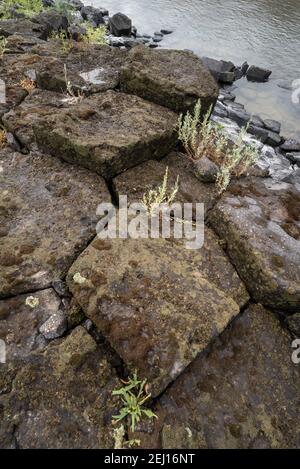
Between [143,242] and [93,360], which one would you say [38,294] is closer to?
[93,360]

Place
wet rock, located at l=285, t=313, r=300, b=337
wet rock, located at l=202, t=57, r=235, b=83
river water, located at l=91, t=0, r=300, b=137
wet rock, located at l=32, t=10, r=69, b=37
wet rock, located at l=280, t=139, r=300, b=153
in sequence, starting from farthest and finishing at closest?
wet rock, located at l=202, t=57, r=235, b=83
river water, located at l=91, t=0, r=300, b=137
wet rock, located at l=32, t=10, r=69, b=37
wet rock, located at l=280, t=139, r=300, b=153
wet rock, located at l=285, t=313, r=300, b=337

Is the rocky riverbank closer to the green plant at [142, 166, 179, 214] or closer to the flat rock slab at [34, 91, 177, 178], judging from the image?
the flat rock slab at [34, 91, 177, 178]

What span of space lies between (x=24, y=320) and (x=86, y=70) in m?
3.77

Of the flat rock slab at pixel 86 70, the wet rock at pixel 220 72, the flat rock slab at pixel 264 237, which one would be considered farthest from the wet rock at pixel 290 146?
the flat rock slab at pixel 264 237

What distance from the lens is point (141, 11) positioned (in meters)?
16.0

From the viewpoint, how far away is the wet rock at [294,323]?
2.78 metres

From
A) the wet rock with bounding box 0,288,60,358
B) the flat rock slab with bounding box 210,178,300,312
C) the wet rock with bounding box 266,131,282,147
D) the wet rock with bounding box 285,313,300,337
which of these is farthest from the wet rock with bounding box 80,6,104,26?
the wet rock with bounding box 285,313,300,337

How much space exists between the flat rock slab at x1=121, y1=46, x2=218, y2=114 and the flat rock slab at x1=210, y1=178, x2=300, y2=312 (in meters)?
1.33

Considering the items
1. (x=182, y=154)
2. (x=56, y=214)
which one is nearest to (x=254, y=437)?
(x=56, y=214)

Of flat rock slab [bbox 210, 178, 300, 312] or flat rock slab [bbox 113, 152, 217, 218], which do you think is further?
flat rock slab [bbox 113, 152, 217, 218]

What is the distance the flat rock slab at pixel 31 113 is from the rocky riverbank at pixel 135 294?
26mm

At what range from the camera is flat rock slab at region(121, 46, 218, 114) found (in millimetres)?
4320

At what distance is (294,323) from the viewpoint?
2.79 meters

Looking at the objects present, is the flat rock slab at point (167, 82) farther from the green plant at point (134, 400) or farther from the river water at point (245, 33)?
the river water at point (245, 33)
